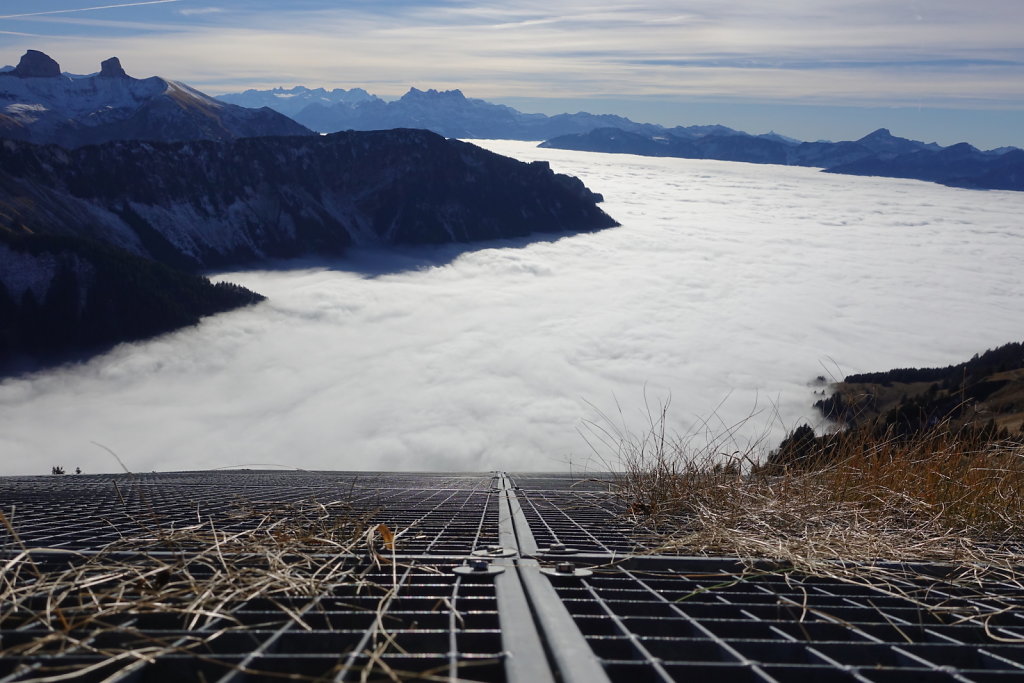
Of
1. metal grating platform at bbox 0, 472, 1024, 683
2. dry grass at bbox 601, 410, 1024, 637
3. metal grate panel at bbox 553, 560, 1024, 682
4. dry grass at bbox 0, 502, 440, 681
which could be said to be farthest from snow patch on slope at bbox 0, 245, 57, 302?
metal grate panel at bbox 553, 560, 1024, 682

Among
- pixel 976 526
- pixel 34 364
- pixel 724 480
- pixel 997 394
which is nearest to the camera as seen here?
pixel 976 526

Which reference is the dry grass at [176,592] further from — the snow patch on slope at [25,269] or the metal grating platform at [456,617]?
the snow patch on slope at [25,269]

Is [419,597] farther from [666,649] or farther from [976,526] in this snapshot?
[976,526]

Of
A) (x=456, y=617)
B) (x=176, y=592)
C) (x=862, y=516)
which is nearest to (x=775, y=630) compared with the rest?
(x=456, y=617)

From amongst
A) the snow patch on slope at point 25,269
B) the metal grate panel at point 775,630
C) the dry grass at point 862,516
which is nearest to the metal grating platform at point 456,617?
the metal grate panel at point 775,630

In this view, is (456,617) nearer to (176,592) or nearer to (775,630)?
(176,592)

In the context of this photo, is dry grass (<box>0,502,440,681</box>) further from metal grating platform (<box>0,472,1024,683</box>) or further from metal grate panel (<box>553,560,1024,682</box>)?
metal grate panel (<box>553,560,1024,682</box>)

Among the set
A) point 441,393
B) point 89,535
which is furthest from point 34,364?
point 89,535
